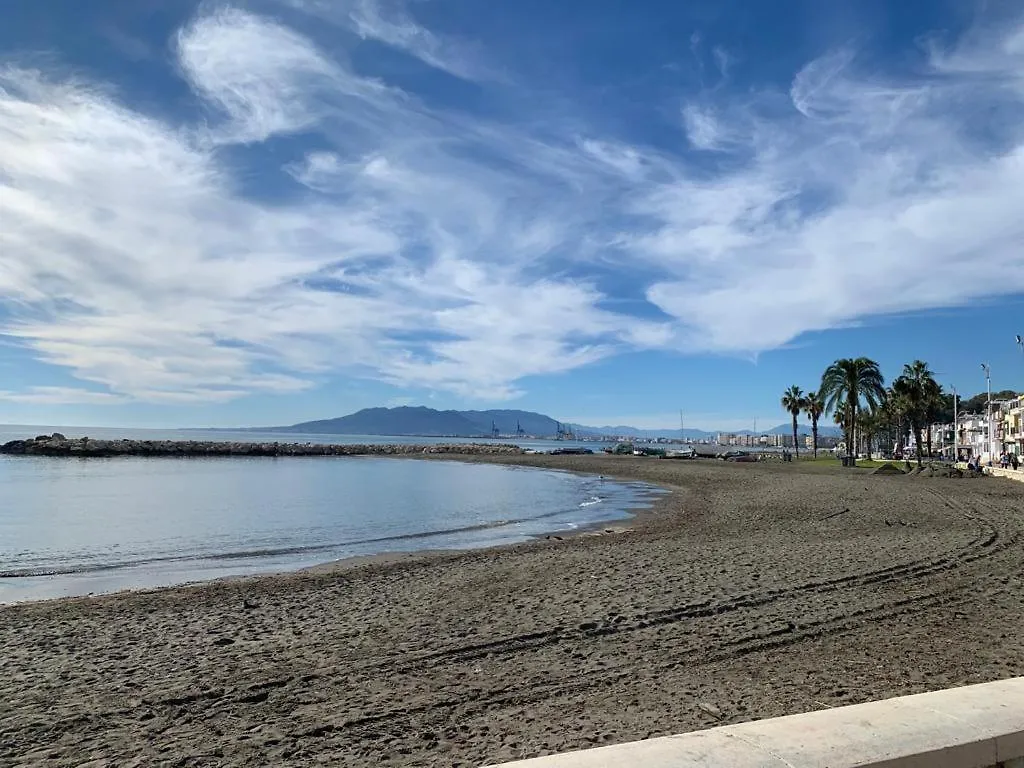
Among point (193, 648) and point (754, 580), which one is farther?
point (754, 580)

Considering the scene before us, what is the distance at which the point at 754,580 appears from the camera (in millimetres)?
10984

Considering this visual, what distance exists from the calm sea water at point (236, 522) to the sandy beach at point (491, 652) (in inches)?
151

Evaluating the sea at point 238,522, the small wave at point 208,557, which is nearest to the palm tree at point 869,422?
the sea at point 238,522

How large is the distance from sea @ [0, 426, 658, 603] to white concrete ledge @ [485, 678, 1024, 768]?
13.5 meters

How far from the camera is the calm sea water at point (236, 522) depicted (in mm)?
15781

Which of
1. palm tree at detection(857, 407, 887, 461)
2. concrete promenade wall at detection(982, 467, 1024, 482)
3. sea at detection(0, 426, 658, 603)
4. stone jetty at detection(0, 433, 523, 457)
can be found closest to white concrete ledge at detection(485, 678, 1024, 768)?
sea at detection(0, 426, 658, 603)

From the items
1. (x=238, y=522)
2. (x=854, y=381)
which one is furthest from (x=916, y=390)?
(x=238, y=522)

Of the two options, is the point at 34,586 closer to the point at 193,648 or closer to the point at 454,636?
the point at 193,648

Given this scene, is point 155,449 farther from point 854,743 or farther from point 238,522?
point 854,743

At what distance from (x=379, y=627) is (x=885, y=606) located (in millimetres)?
6562

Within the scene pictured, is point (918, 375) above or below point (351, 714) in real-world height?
above

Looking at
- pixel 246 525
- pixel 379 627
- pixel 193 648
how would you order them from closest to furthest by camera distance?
pixel 193 648 → pixel 379 627 → pixel 246 525

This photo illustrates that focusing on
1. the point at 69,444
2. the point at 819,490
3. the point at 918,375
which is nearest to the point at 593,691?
the point at 819,490

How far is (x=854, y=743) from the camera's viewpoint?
237 cm
